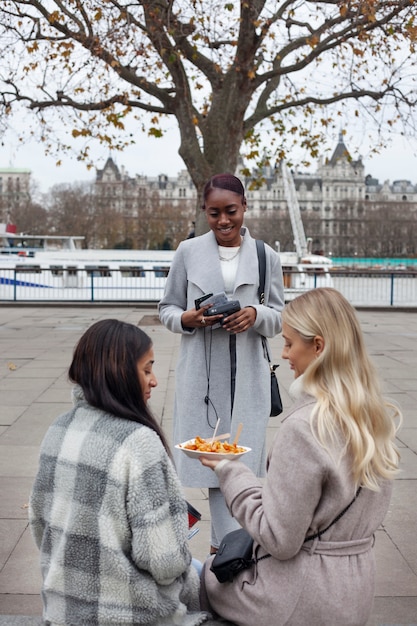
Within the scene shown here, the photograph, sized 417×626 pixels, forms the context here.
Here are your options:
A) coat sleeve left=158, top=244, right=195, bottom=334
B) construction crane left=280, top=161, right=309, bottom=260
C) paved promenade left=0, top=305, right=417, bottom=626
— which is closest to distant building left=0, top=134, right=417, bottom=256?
construction crane left=280, top=161, right=309, bottom=260

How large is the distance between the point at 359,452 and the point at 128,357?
0.68 metres

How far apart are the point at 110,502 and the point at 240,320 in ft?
4.45

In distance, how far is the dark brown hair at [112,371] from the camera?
2215 mm


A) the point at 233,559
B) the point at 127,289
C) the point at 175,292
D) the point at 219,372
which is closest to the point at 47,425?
the point at 175,292

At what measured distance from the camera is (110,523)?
216 centimetres

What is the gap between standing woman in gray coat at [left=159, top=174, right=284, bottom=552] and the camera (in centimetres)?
345

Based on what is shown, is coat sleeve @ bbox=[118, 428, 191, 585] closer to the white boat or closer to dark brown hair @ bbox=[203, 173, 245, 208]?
dark brown hair @ bbox=[203, 173, 245, 208]

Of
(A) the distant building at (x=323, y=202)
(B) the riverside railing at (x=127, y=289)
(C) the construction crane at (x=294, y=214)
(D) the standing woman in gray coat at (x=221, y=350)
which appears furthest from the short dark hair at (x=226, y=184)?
(A) the distant building at (x=323, y=202)

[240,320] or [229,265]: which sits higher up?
[229,265]

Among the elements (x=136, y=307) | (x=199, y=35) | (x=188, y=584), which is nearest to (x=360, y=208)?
(x=136, y=307)

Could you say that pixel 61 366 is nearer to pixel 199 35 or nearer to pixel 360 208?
pixel 199 35

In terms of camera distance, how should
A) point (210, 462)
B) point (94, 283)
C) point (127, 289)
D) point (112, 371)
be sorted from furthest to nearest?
point (94, 283) < point (127, 289) < point (210, 462) < point (112, 371)

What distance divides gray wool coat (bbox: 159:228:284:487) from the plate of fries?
0.74 m

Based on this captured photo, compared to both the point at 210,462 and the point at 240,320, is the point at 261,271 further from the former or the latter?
the point at 210,462
